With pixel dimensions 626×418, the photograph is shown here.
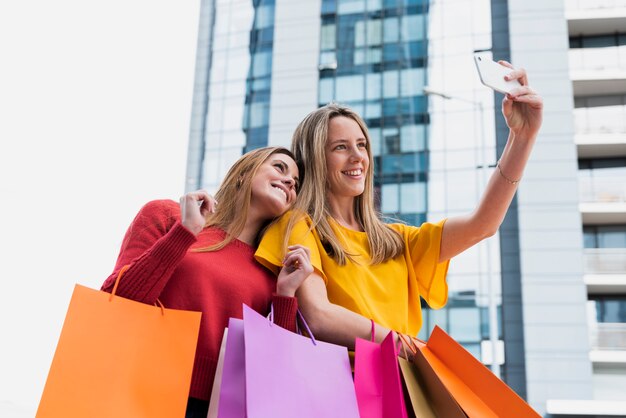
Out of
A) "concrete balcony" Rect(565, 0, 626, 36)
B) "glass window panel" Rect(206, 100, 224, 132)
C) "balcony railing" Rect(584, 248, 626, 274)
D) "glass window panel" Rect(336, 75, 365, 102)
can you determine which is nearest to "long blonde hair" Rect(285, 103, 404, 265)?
"balcony railing" Rect(584, 248, 626, 274)

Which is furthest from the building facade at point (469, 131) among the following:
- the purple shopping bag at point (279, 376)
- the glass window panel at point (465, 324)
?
the purple shopping bag at point (279, 376)

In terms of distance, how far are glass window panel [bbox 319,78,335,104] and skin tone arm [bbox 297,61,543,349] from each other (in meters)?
17.0

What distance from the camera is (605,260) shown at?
15.1 metres

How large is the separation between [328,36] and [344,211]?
17967mm

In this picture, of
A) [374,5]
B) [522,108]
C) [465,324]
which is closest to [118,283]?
[522,108]

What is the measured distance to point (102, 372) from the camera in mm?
1168

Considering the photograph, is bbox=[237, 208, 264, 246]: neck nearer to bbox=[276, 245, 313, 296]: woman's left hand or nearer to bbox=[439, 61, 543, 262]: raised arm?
bbox=[276, 245, 313, 296]: woman's left hand

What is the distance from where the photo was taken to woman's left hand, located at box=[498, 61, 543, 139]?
1.45 meters

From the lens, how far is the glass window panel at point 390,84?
17.7 m

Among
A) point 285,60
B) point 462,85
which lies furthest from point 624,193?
point 285,60

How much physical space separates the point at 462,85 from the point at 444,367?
1690 cm

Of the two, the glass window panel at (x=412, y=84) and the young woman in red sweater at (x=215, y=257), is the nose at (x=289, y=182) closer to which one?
the young woman in red sweater at (x=215, y=257)

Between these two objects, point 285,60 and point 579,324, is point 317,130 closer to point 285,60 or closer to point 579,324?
point 579,324

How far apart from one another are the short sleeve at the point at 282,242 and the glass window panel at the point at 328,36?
1791cm
